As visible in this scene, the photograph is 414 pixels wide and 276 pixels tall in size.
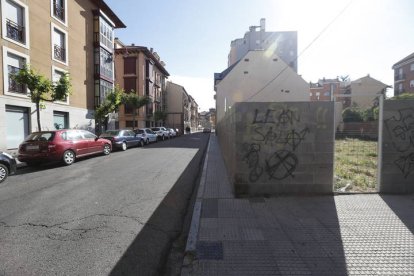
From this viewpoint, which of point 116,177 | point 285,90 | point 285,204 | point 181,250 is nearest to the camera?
point 181,250

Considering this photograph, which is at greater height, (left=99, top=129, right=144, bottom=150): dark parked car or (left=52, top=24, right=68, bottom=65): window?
(left=52, top=24, right=68, bottom=65): window

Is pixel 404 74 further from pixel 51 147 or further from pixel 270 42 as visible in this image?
pixel 51 147

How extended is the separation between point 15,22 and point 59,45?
3983 mm

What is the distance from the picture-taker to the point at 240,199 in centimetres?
566

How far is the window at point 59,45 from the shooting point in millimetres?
18609

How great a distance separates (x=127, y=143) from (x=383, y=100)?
15.6 m

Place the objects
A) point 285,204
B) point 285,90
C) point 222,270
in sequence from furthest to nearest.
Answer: point 285,90 → point 285,204 → point 222,270

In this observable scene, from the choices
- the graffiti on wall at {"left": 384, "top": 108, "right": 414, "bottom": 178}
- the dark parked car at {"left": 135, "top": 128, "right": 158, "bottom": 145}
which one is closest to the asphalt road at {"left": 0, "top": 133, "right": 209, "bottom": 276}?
the graffiti on wall at {"left": 384, "top": 108, "right": 414, "bottom": 178}

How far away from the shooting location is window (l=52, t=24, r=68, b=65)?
61.1 ft

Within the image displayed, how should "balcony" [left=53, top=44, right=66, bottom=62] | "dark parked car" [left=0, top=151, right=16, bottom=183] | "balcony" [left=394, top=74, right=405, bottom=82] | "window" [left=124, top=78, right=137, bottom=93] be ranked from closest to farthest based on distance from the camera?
"dark parked car" [left=0, top=151, right=16, bottom=183], "balcony" [left=53, top=44, right=66, bottom=62], "window" [left=124, top=78, right=137, bottom=93], "balcony" [left=394, top=74, right=405, bottom=82]

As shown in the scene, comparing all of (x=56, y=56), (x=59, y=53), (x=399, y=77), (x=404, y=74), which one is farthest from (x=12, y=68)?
(x=399, y=77)

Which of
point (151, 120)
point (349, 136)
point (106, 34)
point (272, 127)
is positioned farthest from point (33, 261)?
point (151, 120)

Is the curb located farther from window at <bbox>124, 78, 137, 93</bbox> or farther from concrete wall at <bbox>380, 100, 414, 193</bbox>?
window at <bbox>124, 78, 137, 93</bbox>

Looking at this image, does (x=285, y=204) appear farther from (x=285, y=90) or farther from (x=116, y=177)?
(x=285, y=90)
